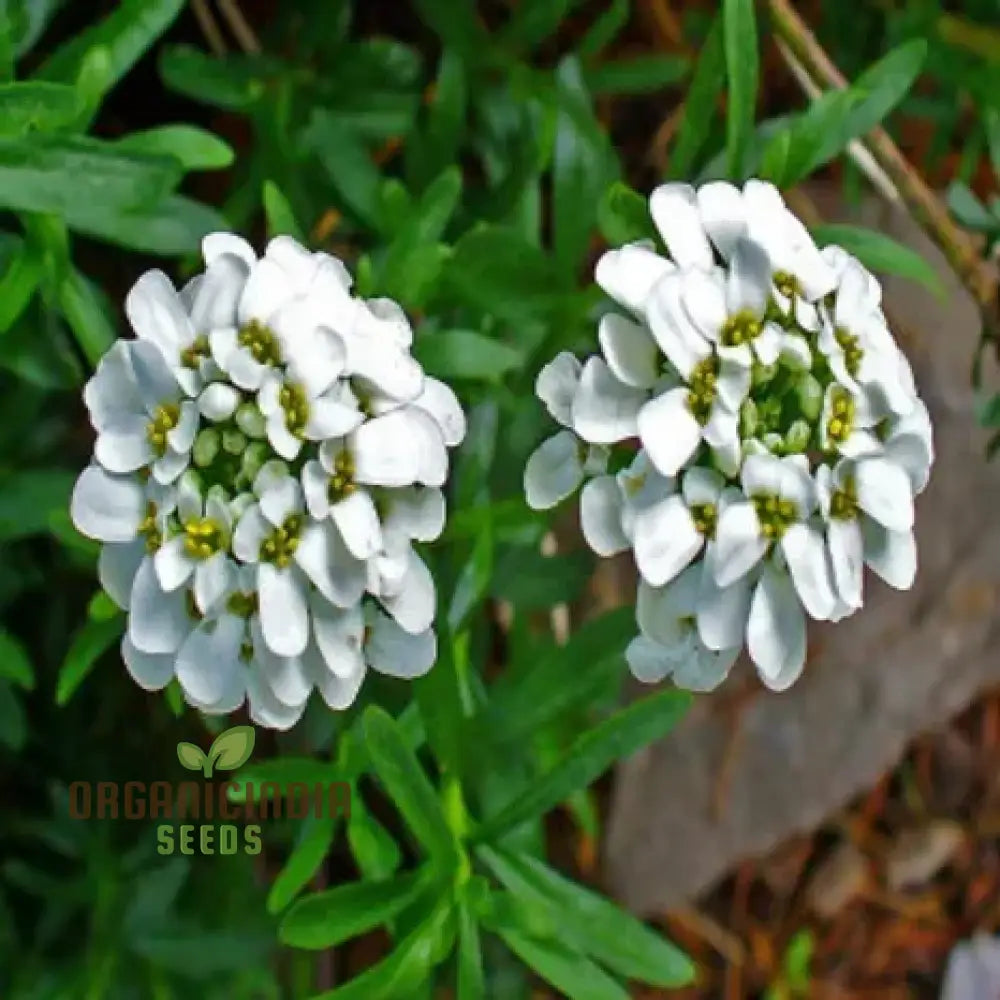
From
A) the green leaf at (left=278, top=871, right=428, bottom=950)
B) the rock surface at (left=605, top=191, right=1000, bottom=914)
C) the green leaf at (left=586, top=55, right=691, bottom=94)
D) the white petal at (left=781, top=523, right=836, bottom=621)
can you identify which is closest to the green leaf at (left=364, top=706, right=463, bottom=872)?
the green leaf at (left=278, top=871, right=428, bottom=950)

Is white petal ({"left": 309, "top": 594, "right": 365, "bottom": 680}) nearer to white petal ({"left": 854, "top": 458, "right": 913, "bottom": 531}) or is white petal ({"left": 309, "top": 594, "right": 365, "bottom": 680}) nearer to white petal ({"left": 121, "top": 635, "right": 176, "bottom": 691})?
white petal ({"left": 121, "top": 635, "right": 176, "bottom": 691})

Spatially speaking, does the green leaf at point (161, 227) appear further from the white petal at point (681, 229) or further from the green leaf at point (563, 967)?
the green leaf at point (563, 967)

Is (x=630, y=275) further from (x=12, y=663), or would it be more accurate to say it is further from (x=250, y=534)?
(x=12, y=663)

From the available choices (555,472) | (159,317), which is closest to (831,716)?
(555,472)

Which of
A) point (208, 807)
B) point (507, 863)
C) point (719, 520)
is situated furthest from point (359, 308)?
point (208, 807)

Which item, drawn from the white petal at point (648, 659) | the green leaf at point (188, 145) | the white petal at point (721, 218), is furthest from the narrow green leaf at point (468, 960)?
the green leaf at point (188, 145)

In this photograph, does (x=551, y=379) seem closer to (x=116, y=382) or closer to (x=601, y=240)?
(x=116, y=382)

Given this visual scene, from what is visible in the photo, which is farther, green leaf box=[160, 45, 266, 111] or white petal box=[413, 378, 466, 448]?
green leaf box=[160, 45, 266, 111]
